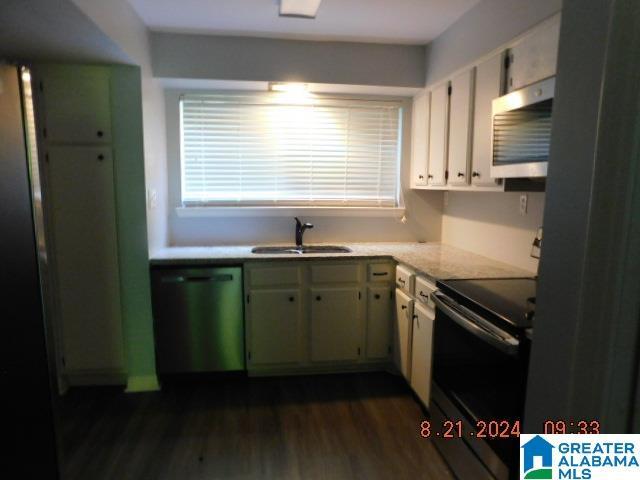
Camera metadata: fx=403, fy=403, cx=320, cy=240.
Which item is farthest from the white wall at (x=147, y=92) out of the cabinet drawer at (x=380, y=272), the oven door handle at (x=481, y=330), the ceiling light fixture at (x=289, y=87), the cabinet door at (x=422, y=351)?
the oven door handle at (x=481, y=330)

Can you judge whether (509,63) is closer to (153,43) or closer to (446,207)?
(446,207)

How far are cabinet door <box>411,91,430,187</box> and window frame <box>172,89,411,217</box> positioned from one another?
9cm

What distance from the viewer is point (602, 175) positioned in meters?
0.51

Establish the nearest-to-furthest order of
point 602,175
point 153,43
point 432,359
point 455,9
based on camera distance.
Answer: point 602,175, point 432,359, point 455,9, point 153,43

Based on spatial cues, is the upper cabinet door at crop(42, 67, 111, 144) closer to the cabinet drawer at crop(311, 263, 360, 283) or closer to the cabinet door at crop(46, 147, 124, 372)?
the cabinet door at crop(46, 147, 124, 372)

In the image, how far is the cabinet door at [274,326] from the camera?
279cm

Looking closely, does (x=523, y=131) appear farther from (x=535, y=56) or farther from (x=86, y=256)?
(x=86, y=256)

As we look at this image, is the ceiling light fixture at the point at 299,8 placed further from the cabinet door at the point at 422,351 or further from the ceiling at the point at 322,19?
the cabinet door at the point at 422,351

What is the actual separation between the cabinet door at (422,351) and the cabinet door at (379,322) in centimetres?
40

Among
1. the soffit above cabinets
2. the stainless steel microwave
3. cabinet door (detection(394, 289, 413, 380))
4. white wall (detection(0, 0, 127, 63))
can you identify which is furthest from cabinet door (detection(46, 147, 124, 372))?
the stainless steel microwave

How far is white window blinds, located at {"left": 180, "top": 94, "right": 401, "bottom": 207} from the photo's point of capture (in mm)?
3172

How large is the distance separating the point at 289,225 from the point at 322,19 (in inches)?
A: 59.7

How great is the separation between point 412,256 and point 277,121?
4.95ft

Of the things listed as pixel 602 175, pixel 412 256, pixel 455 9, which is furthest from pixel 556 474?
pixel 455 9
